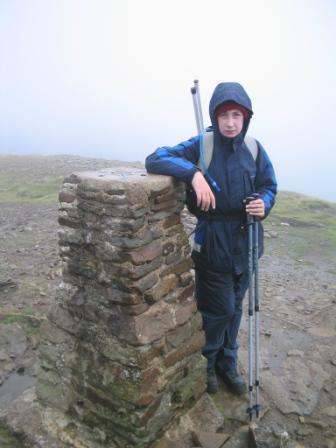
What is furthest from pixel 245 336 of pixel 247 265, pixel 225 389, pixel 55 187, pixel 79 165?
pixel 79 165

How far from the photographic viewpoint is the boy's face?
4680 millimetres

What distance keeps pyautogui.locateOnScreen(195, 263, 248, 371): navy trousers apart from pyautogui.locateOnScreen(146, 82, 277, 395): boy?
1cm

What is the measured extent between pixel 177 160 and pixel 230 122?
2.29ft

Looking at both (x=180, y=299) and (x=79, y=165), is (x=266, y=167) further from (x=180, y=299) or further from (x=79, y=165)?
(x=79, y=165)

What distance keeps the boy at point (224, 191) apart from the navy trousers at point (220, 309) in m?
0.01

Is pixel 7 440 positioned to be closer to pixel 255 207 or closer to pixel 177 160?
pixel 177 160

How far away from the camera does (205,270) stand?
5.10 meters

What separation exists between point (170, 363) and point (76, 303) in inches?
48.9

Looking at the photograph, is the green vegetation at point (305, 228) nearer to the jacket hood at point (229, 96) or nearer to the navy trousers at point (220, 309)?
the navy trousers at point (220, 309)

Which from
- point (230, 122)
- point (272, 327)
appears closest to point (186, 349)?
point (230, 122)

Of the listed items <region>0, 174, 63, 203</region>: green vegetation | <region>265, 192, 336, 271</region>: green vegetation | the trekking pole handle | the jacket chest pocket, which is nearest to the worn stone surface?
the jacket chest pocket

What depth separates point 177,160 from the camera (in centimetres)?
469

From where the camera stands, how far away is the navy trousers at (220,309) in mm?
5090

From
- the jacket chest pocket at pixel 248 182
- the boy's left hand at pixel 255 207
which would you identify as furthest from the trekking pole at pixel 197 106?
the boy's left hand at pixel 255 207
